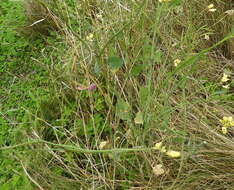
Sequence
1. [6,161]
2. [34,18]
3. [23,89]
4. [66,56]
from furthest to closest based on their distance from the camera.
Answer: [34,18] < [23,89] < [66,56] < [6,161]

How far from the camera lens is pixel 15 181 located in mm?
1204

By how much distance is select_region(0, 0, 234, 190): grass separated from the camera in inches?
41.1

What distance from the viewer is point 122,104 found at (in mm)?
1046

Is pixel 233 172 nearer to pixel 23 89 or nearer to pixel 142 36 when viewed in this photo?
pixel 142 36

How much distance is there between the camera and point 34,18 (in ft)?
6.56

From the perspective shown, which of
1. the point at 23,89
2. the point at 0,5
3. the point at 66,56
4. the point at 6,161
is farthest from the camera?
the point at 0,5

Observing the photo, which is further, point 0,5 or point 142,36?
point 0,5

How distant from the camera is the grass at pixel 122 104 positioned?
1.04 m

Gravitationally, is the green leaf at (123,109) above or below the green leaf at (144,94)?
below

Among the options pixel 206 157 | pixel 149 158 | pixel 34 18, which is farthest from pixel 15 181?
pixel 34 18

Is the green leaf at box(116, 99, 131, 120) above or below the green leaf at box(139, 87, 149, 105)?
below

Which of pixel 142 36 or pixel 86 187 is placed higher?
pixel 142 36

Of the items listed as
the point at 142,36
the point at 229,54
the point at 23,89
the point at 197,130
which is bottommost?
the point at 23,89

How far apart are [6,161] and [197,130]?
86cm
